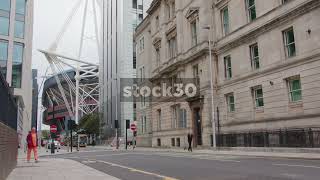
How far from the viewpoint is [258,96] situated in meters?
31.5

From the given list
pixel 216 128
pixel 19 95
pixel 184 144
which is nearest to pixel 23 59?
pixel 19 95

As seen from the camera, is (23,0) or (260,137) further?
(23,0)

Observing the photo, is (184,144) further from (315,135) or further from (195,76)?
(315,135)

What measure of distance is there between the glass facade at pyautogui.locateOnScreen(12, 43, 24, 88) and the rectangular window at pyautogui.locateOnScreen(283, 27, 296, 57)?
3118 cm

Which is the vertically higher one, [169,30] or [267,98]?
[169,30]

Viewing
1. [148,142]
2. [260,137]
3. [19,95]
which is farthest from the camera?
[148,142]

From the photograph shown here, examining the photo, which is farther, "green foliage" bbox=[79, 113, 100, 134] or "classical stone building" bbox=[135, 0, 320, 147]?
"green foliage" bbox=[79, 113, 100, 134]

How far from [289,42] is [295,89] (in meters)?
3.61

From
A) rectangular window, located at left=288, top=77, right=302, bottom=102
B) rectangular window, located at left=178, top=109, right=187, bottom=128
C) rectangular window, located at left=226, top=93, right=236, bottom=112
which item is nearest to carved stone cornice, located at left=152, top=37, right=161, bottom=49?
rectangular window, located at left=178, top=109, right=187, bottom=128

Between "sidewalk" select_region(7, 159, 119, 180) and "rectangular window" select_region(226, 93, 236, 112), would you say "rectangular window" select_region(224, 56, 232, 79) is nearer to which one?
"rectangular window" select_region(226, 93, 236, 112)

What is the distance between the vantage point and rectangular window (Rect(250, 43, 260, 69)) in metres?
32.0

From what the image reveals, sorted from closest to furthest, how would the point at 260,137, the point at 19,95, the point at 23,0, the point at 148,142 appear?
1. the point at 260,137
2. the point at 19,95
3. the point at 23,0
4. the point at 148,142

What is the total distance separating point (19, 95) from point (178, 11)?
70.3 ft

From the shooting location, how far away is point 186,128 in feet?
140
